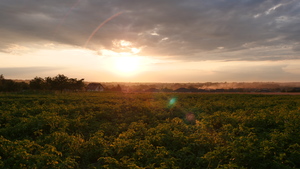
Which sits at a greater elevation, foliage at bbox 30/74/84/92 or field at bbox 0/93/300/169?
foliage at bbox 30/74/84/92

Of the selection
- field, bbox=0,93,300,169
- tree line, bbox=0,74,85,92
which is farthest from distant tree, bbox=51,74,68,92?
field, bbox=0,93,300,169

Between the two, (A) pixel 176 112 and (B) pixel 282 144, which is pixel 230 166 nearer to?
(B) pixel 282 144

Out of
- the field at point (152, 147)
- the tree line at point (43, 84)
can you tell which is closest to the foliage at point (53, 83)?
the tree line at point (43, 84)

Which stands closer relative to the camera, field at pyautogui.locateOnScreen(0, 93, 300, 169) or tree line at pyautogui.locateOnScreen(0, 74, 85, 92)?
field at pyautogui.locateOnScreen(0, 93, 300, 169)

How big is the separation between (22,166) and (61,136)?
3.27 meters

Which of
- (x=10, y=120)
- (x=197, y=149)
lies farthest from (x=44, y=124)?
(x=197, y=149)

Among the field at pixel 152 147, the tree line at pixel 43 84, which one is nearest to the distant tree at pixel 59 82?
the tree line at pixel 43 84

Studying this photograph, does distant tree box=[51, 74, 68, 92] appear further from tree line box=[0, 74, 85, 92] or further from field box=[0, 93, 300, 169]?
field box=[0, 93, 300, 169]

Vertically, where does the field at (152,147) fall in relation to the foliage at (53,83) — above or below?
below

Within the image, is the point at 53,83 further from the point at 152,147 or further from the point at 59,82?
the point at 152,147

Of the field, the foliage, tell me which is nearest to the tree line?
the foliage

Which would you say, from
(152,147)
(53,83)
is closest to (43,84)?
(53,83)

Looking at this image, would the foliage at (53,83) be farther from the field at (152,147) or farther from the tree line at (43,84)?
the field at (152,147)

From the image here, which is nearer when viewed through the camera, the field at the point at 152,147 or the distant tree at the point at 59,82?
the field at the point at 152,147
